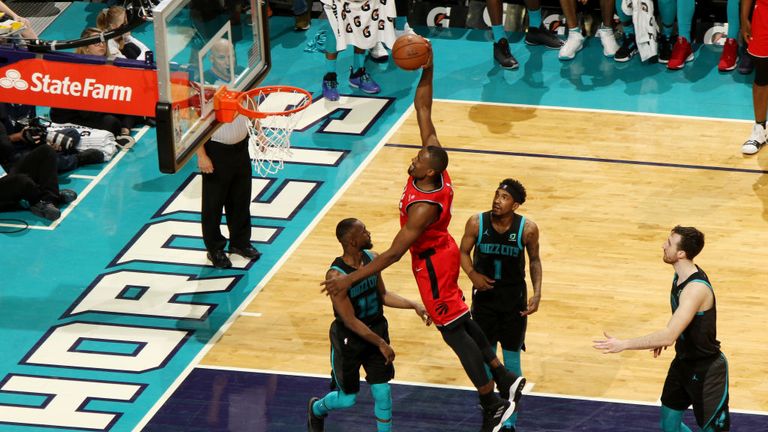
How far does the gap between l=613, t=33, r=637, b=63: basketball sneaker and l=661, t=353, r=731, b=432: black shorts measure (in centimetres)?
737

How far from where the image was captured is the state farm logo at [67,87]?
9578 millimetres

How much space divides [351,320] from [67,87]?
299cm

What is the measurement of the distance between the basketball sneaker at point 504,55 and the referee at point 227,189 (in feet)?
15.5

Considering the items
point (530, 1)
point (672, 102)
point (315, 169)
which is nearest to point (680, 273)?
point (315, 169)

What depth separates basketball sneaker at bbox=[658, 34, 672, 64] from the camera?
15023 millimetres

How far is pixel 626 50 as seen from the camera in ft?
49.5

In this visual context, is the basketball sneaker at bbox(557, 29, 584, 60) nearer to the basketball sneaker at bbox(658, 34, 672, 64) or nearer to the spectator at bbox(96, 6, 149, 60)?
the basketball sneaker at bbox(658, 34, 672, 64)

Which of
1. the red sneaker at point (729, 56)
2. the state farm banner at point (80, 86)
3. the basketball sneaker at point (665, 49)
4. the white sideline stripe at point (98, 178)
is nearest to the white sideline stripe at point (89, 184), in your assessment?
the white sideline stripe at point (98, 178)

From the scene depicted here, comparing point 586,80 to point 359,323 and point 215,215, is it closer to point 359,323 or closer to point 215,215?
point 215,215

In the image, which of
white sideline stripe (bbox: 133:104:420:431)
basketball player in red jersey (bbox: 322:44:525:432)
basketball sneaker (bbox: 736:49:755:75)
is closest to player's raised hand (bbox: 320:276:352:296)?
basketball player in red jersey (bbox: 322:44:525:432)

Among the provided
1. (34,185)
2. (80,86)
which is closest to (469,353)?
(80,86)

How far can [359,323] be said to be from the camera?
8.32 meters

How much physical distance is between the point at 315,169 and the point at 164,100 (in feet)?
13.7

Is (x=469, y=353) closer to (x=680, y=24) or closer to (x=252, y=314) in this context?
(x=252, y=314)
